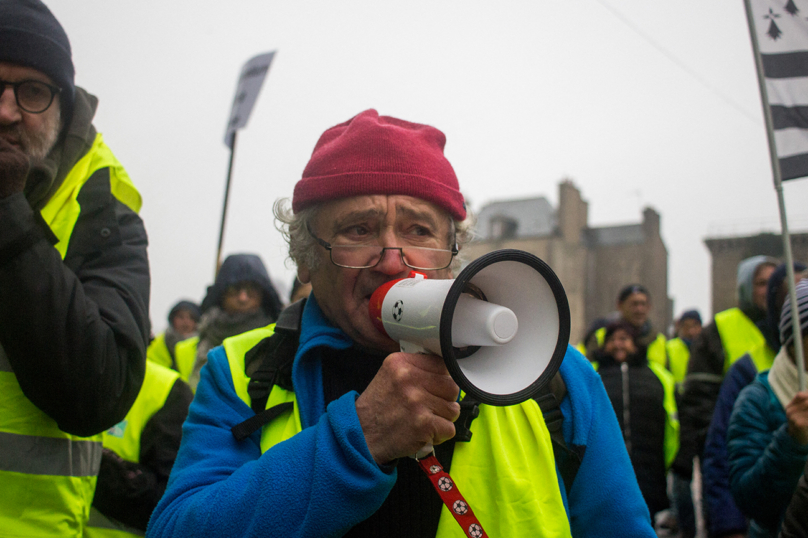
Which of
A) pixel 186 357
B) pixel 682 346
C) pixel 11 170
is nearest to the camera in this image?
pixel 11 170

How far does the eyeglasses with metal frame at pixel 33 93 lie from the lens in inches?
68.1

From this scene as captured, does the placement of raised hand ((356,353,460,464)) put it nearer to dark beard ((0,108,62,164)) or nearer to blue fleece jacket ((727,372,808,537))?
dark beard ((0,108,62,164))

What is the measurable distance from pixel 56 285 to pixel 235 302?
2.95 metres

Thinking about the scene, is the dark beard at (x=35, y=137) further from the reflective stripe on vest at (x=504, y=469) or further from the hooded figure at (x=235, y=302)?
the hooded figure at (x=235, y=302)

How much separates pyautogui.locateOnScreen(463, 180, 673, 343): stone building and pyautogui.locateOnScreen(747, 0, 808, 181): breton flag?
87.4ft

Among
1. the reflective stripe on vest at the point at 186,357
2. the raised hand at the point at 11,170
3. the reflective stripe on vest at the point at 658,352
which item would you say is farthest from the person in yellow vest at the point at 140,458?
the reflective stripe on vest at the point at 658,352

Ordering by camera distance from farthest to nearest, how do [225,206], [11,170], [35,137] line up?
[225,206], [35,137], [11,170]

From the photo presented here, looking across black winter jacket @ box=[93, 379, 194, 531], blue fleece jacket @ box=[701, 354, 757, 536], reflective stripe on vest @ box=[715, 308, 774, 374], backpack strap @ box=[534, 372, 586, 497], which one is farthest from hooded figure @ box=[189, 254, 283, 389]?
reflective stripe on vest @ box=[715, 308, 774, 374]

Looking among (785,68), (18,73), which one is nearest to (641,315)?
(785,68)

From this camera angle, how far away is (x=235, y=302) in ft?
14.5

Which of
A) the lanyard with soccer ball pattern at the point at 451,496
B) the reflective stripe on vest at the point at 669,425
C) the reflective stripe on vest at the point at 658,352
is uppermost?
the lanyard with soccer ball pattern at the point at 451,496

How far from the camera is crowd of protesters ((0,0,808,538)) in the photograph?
1244 millimetres

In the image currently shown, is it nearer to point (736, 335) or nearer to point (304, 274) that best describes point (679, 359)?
point (736, 335)

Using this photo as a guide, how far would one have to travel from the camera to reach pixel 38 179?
1.72 metres
